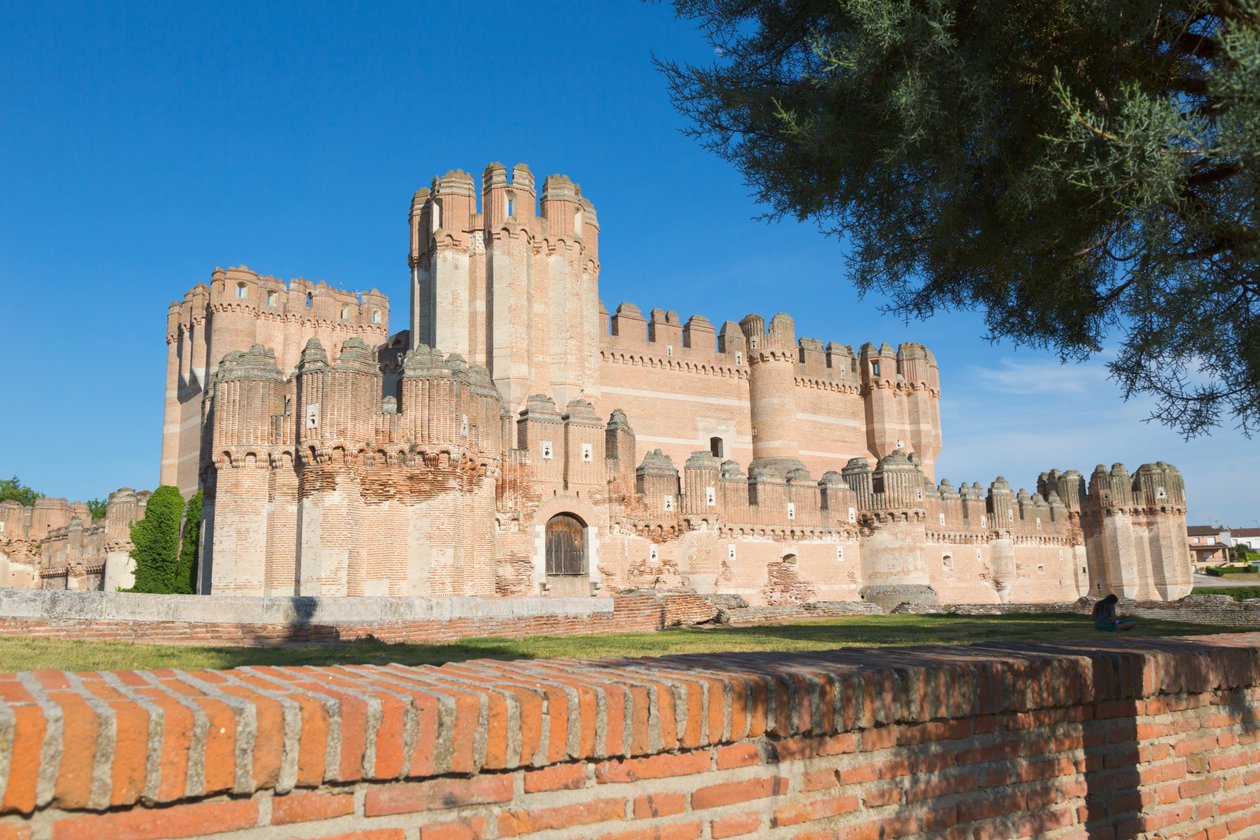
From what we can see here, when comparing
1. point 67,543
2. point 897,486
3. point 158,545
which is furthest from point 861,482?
point 67,543

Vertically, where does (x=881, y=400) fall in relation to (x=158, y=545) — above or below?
above

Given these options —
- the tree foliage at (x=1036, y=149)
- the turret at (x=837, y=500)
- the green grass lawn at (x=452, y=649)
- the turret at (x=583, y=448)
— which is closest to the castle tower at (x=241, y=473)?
the green grass lawn at (x=452, y=649)

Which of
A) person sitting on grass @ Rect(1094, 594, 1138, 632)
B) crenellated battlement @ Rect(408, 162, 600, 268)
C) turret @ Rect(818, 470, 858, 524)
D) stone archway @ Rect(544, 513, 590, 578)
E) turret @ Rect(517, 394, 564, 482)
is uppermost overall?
crenellated battlement @ Rect(408, 162, 600, 268)

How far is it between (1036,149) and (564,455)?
2258cm

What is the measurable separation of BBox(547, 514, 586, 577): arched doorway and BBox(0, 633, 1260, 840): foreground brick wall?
23.8 m

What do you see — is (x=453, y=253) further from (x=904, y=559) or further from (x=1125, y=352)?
(x=1125, y=352)

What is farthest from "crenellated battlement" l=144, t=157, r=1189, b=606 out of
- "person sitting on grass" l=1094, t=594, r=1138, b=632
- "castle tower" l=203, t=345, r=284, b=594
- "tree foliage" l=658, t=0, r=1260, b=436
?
"tree foliage" l=658, t=0, r=1260, b=436

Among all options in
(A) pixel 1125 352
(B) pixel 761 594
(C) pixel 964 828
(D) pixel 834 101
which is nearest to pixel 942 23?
(D) pixel 834 101

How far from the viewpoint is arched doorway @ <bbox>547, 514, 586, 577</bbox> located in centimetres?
2884

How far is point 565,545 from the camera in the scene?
2923 centimetres

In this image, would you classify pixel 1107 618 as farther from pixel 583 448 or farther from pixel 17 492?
pixel 17 492

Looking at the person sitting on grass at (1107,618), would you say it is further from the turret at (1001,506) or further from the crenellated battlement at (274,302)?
the crenellated battlement at (274,302)

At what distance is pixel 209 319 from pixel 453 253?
1835 cm

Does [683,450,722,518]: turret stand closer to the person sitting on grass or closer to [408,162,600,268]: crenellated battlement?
[408,162,600,268]: crenellated battlement
